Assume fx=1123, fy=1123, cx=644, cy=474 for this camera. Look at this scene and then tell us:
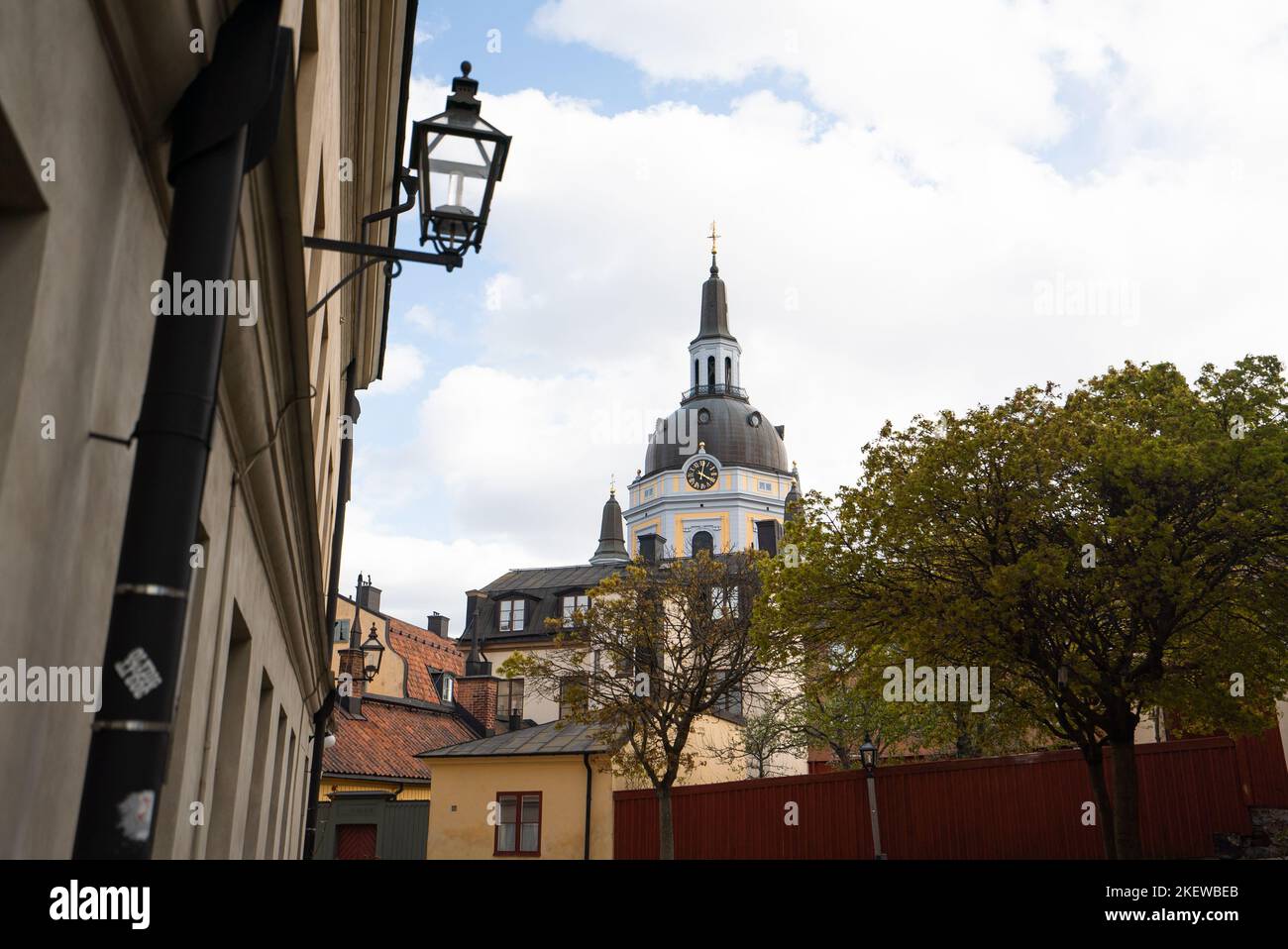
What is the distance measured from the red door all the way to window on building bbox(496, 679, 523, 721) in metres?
12.0

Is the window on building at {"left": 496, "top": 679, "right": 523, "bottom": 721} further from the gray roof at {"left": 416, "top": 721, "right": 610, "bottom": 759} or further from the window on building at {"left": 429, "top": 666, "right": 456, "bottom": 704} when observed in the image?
the gray roof at {"left": 416, "top": 721, "right": 610, "bottom": 759}

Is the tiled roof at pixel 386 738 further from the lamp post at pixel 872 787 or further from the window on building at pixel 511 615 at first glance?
the window on building at pixel 511 615

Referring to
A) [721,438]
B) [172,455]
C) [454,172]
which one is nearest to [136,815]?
[172,455]

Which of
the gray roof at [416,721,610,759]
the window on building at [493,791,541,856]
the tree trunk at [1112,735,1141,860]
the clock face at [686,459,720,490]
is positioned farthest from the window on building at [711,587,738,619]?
the clock face at [686,459,720,490]

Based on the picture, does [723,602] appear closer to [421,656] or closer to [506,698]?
[506,698]

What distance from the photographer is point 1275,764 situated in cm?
2227

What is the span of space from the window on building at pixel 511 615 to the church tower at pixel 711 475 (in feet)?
69.6

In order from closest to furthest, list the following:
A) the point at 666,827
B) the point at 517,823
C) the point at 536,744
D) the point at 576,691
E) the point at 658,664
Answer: the point at 666,827
the point at 576,691
the point at 658,664
the point at 517,823
the point at 536,744

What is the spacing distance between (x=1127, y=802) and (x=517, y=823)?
20.0 meters

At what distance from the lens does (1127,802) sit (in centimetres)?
1938

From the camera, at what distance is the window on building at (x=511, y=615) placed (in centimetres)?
6419

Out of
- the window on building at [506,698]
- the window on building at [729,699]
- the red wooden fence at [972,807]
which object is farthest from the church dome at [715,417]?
the red wooden fence at [972,807]

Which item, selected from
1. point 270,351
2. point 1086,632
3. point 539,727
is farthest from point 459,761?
point 270,351
